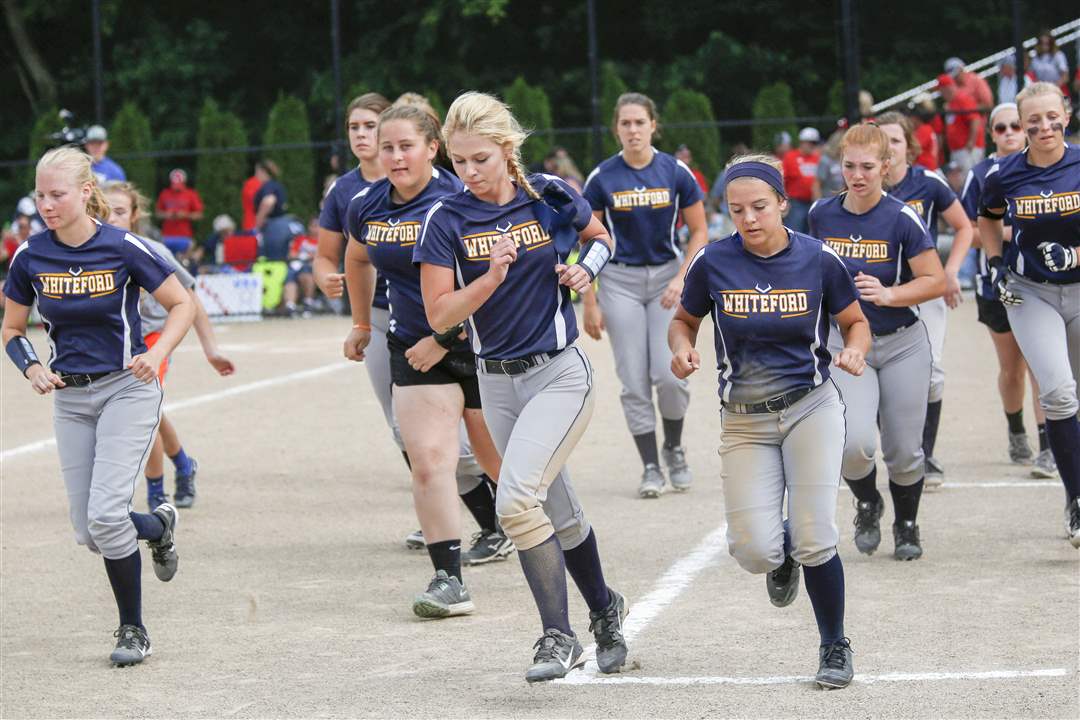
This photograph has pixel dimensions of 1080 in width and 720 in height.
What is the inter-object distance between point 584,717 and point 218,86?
3096 cm

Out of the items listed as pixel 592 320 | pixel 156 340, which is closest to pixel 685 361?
pixel 592 320

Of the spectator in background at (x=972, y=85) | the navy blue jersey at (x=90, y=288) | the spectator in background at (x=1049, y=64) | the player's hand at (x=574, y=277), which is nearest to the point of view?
the player's hand at (x=574, y=277)

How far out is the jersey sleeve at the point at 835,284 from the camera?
5676 mm

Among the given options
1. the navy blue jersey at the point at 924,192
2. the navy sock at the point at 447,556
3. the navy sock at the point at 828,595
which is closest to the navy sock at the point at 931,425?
the navy blue jersey at the point at 924,192

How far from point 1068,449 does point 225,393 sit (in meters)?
8.26

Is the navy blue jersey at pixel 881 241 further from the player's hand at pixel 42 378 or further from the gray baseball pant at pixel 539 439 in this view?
the player's hand at pixel 42 378

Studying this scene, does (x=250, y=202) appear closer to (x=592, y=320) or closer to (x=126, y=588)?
(x=592, y=320)

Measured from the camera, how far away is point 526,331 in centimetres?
585

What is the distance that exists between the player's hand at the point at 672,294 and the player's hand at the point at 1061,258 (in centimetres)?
212

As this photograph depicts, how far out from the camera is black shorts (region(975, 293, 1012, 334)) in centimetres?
941

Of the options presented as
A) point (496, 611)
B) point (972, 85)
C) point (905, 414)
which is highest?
point (972, 85)

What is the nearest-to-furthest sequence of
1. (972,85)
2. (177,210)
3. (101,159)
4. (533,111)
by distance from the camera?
(101,159) < (972,85) < (177,210) < (533,111)

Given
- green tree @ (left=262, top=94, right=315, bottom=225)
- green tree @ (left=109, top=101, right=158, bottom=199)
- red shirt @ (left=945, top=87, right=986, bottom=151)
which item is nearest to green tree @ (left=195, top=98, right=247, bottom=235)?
green tree @ (left=262, top=94, right=315, bottom=225)

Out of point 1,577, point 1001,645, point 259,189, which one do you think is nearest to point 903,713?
point 1001,645
